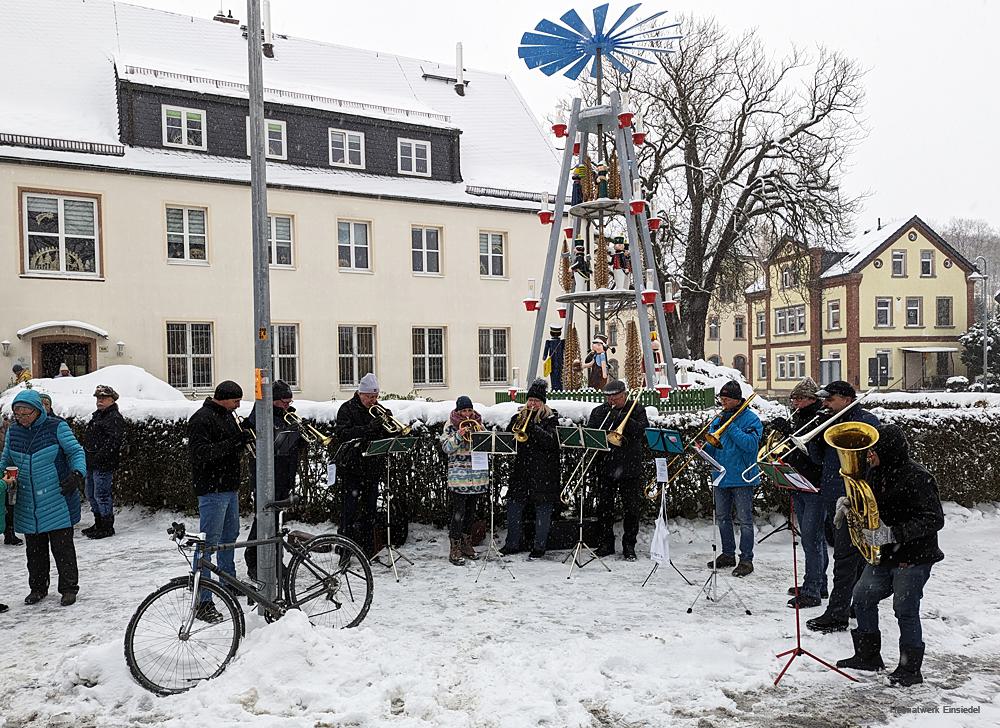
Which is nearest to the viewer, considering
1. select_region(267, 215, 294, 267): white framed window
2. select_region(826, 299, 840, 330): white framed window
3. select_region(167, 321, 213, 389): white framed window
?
select_region(167, 321, 213, 389): white framed window

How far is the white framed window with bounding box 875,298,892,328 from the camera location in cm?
4572

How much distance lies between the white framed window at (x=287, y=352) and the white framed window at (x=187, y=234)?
2.95 meters

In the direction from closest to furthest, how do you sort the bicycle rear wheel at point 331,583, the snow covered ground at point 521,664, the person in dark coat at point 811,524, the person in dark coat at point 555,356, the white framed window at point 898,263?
the snow covered ground at point 521,664, the bicycle rear wheel at point 331,583, the person in dark coat at point 811,524, the person in dark coat at point 555,356, the white framed window at point 898,263

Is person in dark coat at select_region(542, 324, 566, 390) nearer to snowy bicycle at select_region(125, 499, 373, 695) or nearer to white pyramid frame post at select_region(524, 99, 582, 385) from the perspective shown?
white pyramid frame post at select_region(524, 99, 582, 385)

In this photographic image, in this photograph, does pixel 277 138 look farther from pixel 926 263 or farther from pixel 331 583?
pixel 926 263

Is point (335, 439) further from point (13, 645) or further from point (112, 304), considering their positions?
point (112, 304)

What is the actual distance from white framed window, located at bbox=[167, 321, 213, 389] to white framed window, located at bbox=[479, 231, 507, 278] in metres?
9.14

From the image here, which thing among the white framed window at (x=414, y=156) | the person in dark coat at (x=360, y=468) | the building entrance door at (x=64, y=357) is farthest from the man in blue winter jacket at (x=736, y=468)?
the white framed window at (x=414, y=156)

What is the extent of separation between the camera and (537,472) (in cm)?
829

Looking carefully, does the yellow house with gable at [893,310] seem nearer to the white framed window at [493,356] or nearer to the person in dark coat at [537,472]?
the white framed window at [493,356]

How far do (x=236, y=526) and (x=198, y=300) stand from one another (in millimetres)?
16242

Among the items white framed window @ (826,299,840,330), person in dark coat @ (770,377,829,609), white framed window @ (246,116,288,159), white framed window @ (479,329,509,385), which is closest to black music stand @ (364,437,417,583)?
person in dark coat @ (770,377,829,609)

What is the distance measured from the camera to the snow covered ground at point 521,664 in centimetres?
464

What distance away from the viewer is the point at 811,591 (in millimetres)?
6648
